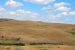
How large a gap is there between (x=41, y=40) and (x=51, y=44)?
8.85 ft

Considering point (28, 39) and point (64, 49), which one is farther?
point (28, 39)

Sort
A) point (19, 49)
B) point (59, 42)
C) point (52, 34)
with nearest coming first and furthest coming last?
point (19, 49) → point (59, 42) → point (52, 34)

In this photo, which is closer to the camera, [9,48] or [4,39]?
[9,48]

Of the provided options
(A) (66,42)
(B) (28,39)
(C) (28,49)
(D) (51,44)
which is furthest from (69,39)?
(C) (28,49)

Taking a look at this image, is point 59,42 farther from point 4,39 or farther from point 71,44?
point 4,39

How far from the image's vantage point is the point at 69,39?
1953 inches

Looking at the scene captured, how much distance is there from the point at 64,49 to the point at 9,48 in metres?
10.3

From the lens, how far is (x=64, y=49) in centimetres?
4056

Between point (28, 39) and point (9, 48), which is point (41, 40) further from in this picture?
point (9, 48)

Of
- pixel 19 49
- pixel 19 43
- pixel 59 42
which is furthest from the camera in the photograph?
pixel 59 42

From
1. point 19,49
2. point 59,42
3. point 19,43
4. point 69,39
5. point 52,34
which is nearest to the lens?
point 19,49

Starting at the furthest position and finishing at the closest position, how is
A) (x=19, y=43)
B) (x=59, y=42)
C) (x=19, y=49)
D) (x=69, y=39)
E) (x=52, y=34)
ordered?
(x=52, y=34)
(x=69, y=39)
(x=59, y=42)
(x=19, y=43)
(x=19, y=49)

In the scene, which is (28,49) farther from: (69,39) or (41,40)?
(69,39)

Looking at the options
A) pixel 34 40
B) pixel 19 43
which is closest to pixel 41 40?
pixel 34 40
